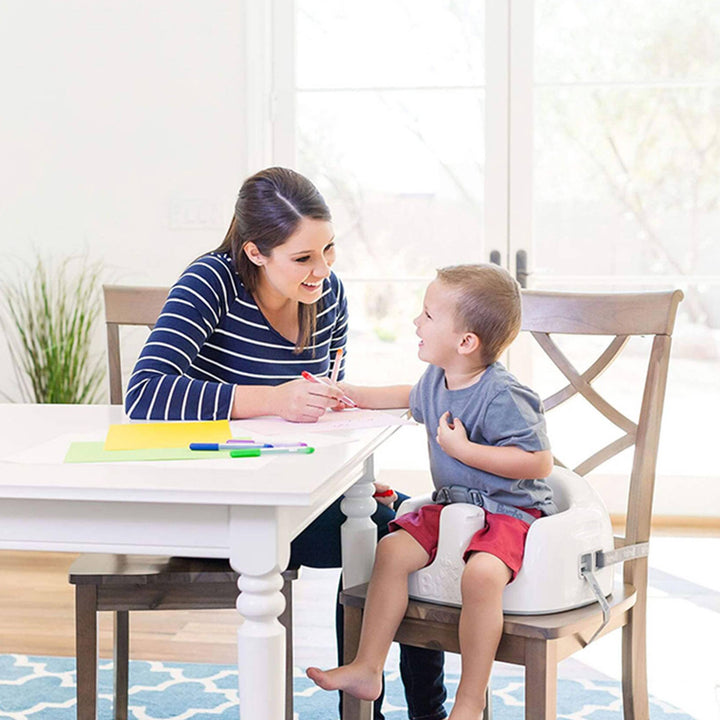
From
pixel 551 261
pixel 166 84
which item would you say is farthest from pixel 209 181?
pixel 551 261

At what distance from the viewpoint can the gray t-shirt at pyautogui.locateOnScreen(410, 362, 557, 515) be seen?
65.0 inches

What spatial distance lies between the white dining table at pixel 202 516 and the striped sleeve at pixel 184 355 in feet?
1.32

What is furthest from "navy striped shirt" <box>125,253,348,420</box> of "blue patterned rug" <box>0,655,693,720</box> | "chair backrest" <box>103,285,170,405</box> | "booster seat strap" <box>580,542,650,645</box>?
"blue patterned rug" <box>0,655,693,720</box>

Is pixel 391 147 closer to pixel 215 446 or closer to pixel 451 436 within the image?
pixel 451 436

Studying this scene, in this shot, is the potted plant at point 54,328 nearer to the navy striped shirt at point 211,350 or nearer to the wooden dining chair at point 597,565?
the navy striped shirt at point 211,350

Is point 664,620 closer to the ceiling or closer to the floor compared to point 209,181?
closer to the floor

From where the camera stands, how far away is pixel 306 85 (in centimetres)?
395

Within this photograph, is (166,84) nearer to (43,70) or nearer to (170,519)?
(43,70)

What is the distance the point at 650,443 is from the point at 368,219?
220 cm

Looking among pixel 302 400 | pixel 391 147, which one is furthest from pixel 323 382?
pixel 391 147

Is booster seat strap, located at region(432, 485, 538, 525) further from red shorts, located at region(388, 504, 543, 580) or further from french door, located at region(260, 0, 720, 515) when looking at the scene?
french door, located at region(260, 0, 720, 515)

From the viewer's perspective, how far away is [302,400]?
1.76 m

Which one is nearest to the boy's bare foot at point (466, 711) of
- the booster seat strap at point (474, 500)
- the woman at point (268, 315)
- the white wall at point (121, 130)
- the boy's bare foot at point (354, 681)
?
the boy's bare foot at point (354, 681)

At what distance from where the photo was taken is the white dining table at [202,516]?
4.09 feet
